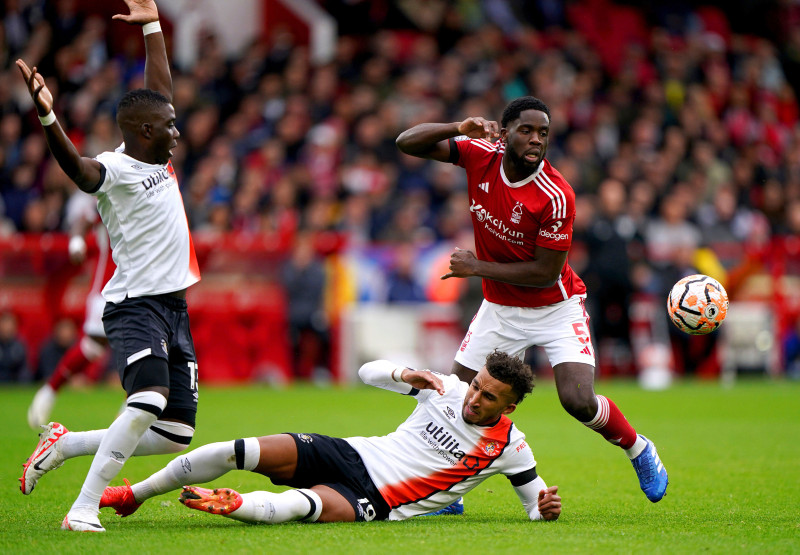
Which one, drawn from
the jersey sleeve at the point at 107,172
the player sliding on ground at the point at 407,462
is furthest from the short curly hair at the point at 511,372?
the jersey sleeve at the point at 107,172

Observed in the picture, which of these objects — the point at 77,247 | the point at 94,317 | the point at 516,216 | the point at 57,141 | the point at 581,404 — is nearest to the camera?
the point at 57,141

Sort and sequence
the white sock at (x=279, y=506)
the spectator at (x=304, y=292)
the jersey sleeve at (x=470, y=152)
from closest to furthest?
the white sock at (x=279, y=506), the jersey sleeve at (x=470, y=152), the spectator at (x=304, y=292)

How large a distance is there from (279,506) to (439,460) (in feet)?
3.03

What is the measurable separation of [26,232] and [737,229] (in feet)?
39.9

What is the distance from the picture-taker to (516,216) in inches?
272

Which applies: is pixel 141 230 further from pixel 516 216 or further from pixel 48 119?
pixel 516 216

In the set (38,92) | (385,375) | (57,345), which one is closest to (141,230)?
(38,92)

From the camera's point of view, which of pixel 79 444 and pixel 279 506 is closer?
pixel 279 506

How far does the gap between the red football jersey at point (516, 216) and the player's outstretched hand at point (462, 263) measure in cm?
37

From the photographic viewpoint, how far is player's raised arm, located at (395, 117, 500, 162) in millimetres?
6664

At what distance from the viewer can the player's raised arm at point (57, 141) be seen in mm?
5512

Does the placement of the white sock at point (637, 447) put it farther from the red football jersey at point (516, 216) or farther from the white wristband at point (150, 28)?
the white wristband at point (150, 28)

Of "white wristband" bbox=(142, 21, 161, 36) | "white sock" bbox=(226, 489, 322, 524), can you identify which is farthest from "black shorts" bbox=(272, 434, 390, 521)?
"white wristband" bbox=(142, 21, 161, 36)

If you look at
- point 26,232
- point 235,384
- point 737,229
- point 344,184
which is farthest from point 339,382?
point 737,229
